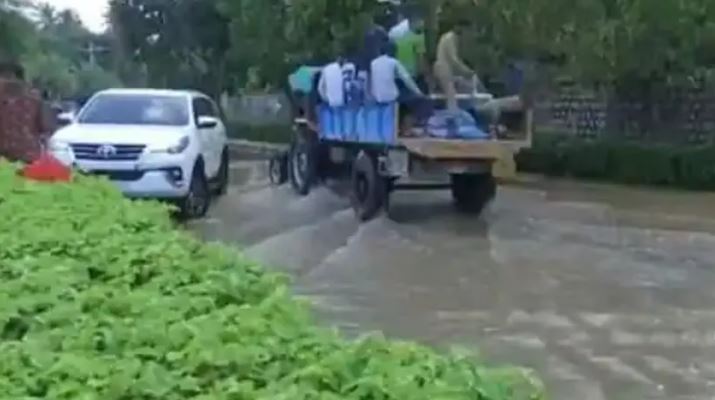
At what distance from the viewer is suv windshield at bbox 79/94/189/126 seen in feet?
66.3

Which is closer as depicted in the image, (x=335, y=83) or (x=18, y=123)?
(x=18, y=123)

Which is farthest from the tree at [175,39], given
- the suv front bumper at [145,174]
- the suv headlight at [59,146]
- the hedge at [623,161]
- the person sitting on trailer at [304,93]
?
the suv front bumper at [145,174]

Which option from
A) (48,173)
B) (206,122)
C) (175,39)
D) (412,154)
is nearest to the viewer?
(48,173)

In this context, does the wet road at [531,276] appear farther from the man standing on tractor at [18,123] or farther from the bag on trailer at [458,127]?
the man standing on tractor at [18,123]

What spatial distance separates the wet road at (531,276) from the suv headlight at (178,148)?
0.92 metres

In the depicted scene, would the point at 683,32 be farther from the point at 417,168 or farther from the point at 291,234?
the point at 291,234

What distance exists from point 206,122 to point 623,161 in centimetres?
833

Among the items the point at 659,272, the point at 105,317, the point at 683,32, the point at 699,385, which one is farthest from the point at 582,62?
the point at 105,317

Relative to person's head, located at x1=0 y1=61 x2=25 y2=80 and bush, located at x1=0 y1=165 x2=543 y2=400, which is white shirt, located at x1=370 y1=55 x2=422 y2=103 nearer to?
person's head, located at x1=0 y1=61 x2=25 y2=80

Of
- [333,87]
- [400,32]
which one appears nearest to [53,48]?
[400,32]

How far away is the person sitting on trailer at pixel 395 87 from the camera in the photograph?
18.8 metres

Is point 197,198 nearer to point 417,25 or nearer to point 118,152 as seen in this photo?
point 118,152

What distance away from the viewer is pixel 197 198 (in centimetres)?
1995

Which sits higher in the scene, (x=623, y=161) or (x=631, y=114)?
(x=631, y=114)
